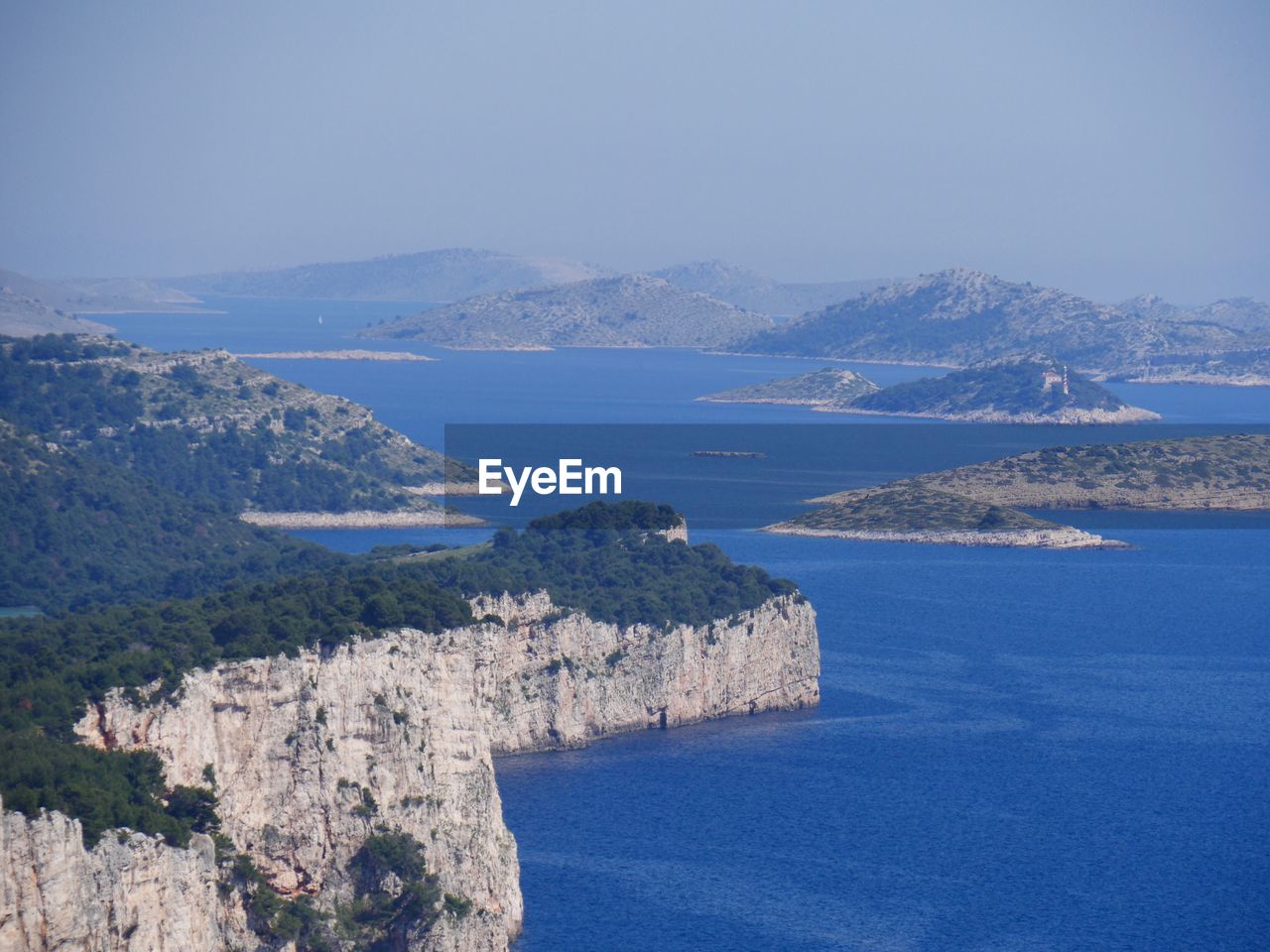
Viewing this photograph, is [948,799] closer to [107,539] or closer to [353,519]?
[107,539]

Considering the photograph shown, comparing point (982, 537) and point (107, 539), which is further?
point (982, 537)

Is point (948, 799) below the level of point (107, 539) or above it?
below

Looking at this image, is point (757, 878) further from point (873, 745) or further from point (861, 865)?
point (873, 745)

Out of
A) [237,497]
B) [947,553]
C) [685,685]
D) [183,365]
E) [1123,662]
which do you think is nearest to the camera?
[685,685]

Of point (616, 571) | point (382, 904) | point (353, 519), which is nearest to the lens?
point (382, 904)

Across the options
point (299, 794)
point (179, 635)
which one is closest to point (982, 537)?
point (179, 635)

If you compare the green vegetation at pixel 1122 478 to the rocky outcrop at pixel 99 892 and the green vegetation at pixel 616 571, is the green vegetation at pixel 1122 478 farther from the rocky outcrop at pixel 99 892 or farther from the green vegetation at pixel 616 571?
the rocky outcrop at pixel 99 892

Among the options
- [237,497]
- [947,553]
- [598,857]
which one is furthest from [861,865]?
[237,497]

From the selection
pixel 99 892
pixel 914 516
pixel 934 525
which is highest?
pixel 99 892
